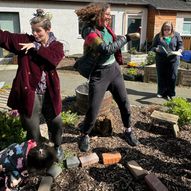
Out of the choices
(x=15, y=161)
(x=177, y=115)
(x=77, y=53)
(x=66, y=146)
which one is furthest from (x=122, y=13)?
(x=15, y=161)

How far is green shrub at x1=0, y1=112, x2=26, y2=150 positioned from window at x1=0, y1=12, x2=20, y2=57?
27.5 ft

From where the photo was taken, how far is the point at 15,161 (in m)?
2.55

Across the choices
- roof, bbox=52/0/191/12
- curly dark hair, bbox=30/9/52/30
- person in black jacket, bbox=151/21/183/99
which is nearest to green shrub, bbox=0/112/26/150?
curly dark hair, bbox=30/9/52/30

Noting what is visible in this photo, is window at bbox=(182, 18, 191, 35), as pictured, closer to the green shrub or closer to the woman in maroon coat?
the green shrub

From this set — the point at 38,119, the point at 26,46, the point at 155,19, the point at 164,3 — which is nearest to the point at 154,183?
the point at 38,119

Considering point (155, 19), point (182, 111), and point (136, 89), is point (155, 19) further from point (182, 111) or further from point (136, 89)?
point (182, 111)

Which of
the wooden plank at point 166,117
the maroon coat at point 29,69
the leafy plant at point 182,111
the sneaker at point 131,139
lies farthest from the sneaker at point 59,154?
the leafy plant at point 182,111

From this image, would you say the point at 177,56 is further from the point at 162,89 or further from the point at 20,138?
the point at 20,138

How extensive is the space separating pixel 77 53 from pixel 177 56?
8082mm

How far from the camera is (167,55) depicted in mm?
6039

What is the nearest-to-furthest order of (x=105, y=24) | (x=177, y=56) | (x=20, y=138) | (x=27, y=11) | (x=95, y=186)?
(x=95, y=186), (x=105, y=24), (x=20, y=138), (x=177, y=56), (x=27, y=11)

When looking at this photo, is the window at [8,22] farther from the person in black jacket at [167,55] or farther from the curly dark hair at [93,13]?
the curly dark hair at [93,13]

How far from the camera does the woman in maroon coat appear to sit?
9.46 feet

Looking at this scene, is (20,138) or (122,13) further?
(122,13)
